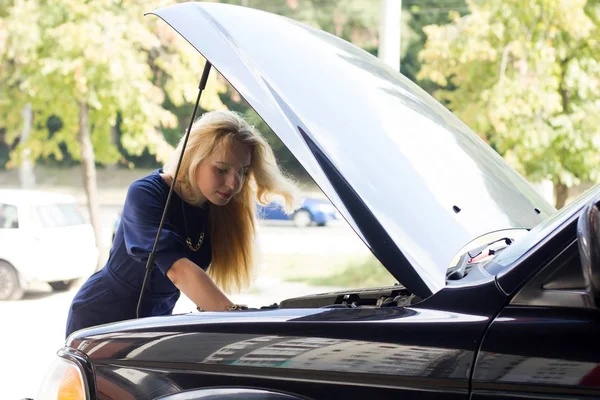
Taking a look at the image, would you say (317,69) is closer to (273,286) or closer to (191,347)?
(191,347)

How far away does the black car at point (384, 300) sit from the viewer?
156 centimetres

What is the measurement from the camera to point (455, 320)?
5.39 ft

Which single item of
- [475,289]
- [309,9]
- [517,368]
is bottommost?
[517,368]

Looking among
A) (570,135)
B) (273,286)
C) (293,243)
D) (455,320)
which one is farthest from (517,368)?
(293,243)

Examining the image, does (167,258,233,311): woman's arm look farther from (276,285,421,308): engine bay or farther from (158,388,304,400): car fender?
(158,388,304,400): car fender

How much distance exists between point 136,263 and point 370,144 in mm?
1164

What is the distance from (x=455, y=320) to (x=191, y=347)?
578mm

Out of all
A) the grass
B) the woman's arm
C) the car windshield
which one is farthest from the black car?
the car windshield

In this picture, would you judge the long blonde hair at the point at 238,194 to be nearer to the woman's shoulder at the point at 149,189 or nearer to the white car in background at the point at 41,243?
the woman's shoulder at the point at 149,189

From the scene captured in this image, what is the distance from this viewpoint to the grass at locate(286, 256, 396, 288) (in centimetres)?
1079

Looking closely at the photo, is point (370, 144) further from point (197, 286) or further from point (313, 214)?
point (313, 214)

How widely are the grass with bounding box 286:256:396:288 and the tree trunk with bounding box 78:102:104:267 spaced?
299 centimetres

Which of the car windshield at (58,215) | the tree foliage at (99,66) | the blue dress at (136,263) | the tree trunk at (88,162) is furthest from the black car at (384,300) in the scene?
the tree trunk at (88,162)

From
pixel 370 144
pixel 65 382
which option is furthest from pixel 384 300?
pixel 65 382
